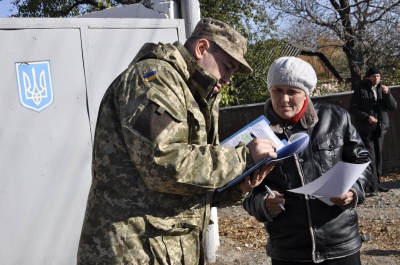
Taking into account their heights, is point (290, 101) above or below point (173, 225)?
above

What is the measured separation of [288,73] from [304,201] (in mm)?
654

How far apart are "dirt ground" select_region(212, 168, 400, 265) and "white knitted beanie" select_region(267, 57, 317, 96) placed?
3.40 meters

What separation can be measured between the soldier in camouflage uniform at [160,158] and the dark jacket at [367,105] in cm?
735

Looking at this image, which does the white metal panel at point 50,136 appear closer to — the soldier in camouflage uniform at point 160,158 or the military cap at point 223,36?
the soldier in camouflage uniform at point 160,158

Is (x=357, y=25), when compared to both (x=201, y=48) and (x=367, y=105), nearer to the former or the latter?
(x=367, y=105)

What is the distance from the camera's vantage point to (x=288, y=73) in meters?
3.18

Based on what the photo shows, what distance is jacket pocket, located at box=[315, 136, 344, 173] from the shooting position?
323cm

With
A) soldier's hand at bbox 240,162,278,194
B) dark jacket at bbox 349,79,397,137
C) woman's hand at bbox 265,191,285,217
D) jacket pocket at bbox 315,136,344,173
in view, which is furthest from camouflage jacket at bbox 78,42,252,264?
dark jacket at bbox 349,79,397,137

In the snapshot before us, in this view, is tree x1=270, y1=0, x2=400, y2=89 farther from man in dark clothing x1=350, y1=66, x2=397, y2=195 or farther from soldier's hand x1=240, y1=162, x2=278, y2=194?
soldier's hand x1=240, y1=162, x2=278, y2=194

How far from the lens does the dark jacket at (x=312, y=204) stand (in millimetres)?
3170

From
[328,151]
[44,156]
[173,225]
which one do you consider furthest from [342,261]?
[44,156]

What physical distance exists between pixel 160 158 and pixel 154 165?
35 millimetres

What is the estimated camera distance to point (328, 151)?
324 cm

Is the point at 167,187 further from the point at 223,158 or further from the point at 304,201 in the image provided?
the point at 304,201
